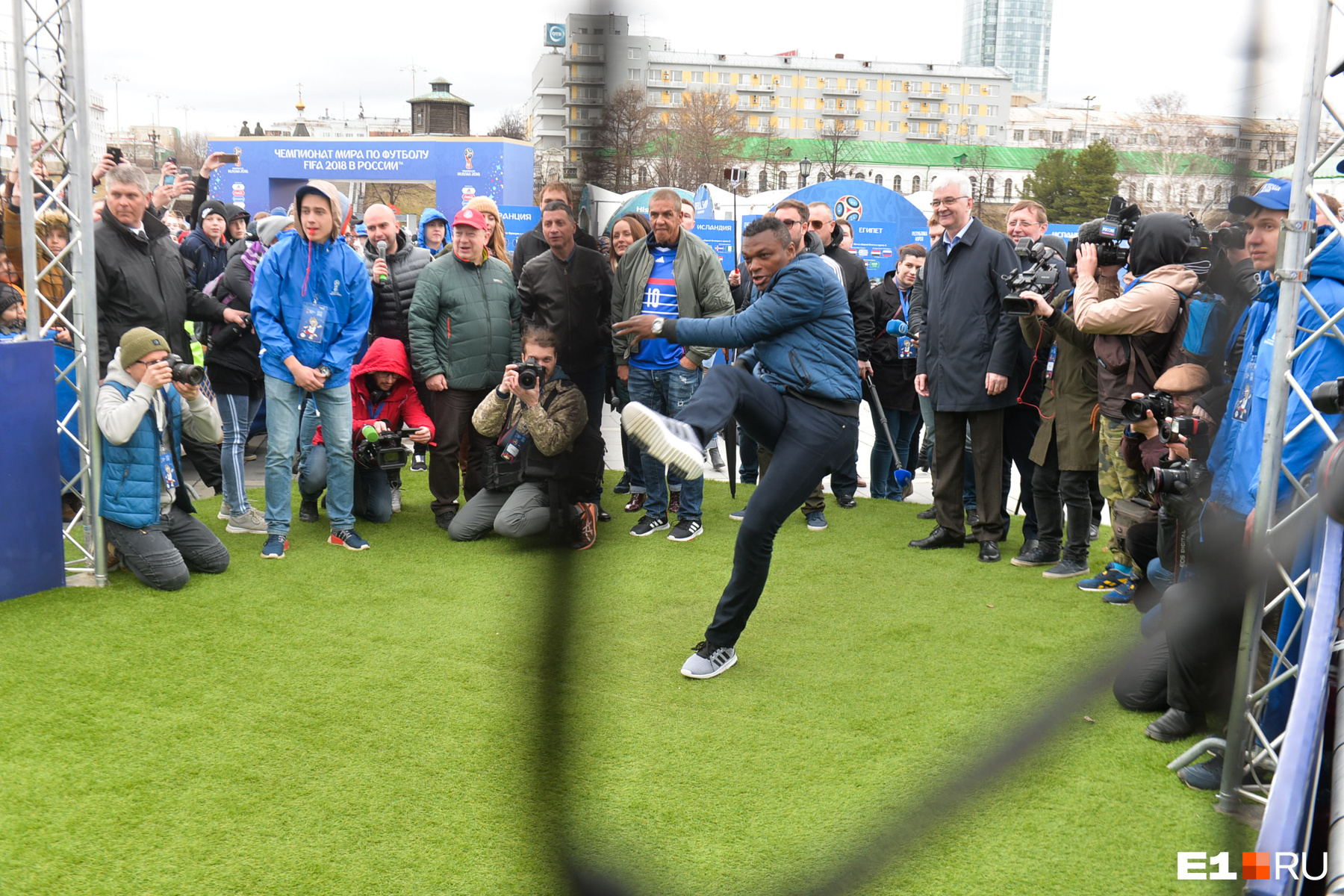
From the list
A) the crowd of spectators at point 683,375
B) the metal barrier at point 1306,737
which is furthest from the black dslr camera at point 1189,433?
the metal barrier at point 1306,737

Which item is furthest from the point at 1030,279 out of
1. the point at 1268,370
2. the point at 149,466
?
the point at 149,466

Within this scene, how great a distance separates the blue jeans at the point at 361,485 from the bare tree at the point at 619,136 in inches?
158

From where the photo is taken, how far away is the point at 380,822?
187cm

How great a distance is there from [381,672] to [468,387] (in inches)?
43.2

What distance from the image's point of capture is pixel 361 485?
14.0ft

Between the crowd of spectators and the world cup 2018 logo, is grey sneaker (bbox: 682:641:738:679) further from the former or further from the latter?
the world cup 2018 logo

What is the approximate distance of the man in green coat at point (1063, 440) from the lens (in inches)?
128

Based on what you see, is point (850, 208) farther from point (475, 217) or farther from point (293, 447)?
Result: point (475, 217)

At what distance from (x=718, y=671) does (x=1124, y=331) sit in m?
1.40

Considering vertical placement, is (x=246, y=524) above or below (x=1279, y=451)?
below

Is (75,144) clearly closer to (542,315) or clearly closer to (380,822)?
(380,822)

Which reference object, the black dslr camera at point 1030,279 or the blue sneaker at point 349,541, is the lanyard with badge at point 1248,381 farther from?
the blue sneaker at point 349,541

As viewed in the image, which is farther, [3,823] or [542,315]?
[3,823]

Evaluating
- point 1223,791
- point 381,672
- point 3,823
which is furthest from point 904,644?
point 3,823
